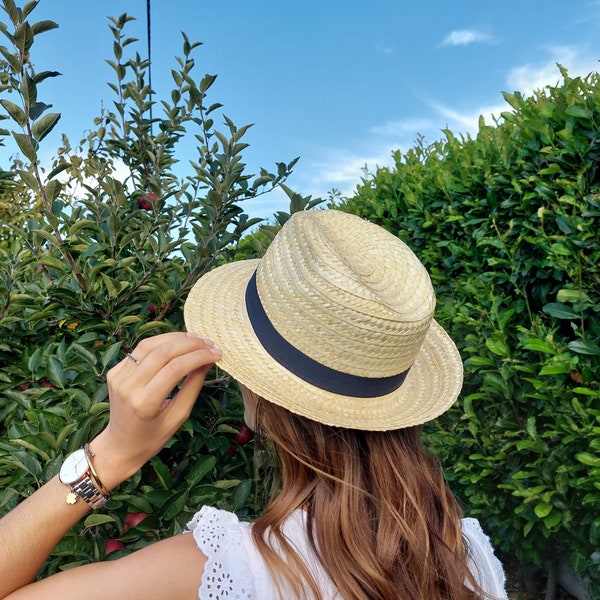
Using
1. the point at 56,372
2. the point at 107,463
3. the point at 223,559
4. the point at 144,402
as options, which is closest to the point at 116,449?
the point at 107,463

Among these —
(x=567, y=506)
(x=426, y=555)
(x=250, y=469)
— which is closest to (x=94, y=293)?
(x=250, y=469)

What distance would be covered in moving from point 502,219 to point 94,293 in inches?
84.8

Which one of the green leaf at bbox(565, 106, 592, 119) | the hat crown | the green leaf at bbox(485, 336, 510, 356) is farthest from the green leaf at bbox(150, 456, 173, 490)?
the green leaf at bbox(565, 106, 592, 119)

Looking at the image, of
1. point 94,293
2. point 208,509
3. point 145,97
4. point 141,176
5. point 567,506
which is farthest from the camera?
point 141,176

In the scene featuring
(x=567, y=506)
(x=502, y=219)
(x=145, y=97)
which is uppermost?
(x=145, y=97)

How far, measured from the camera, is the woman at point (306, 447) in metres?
1.15

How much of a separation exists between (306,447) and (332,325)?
296 millimetres

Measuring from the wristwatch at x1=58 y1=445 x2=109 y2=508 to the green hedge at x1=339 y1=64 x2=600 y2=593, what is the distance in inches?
79.1

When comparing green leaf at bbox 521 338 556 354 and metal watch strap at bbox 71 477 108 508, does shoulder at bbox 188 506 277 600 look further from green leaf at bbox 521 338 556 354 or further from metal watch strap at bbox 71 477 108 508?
green leaf at bbox 521 338 556 354

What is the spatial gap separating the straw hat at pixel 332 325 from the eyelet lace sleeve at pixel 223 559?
0.28 metres

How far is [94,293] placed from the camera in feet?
6.65

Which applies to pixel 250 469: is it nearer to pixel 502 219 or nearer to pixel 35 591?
pixel 35 591

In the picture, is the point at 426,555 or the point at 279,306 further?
the point at 279,306

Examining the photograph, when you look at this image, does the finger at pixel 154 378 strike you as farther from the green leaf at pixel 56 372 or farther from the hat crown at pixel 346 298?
the green leaf at pixel 56 372
